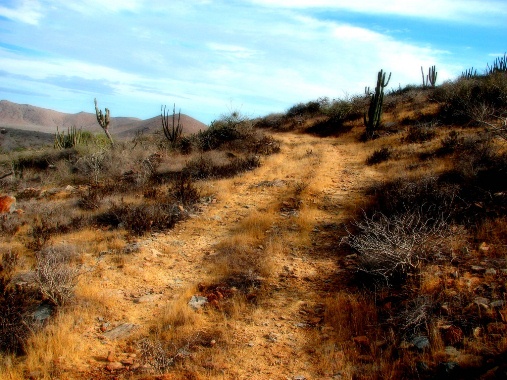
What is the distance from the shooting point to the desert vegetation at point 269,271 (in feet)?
13.7

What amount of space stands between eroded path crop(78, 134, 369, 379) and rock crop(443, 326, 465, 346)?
4.14 ft

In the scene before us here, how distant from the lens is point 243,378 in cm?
400

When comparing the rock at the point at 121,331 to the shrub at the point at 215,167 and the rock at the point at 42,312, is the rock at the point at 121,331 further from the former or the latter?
the shrub at the point at 215,167

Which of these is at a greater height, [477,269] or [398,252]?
[398,252]

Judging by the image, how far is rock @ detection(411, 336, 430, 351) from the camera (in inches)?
155

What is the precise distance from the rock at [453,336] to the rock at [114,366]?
357 cm

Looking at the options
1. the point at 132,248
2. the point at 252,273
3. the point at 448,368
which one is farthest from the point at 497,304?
the point at 132,248

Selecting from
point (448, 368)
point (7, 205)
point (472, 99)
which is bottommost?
point (448, 368)

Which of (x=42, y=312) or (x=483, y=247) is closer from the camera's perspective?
(x=42, y=312)

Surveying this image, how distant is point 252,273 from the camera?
6.36 metres

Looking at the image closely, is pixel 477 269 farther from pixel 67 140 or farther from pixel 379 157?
pixel 67 140

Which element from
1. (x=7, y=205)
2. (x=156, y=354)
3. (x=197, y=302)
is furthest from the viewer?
(x=7, y=205)

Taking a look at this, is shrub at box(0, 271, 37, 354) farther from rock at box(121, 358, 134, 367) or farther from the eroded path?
rock at box(121, 358, 134, 367)

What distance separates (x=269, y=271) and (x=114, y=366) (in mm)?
2862
